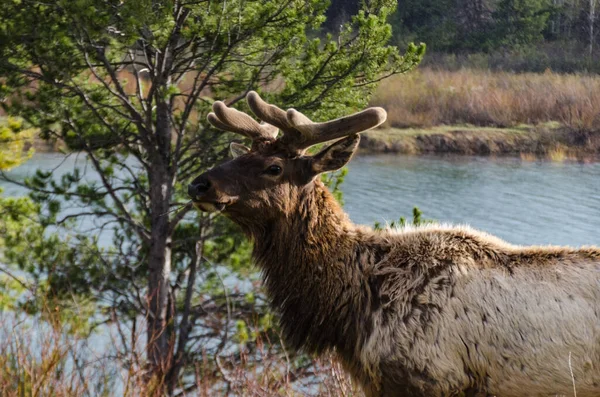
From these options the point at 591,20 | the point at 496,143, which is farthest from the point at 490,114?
the point at 591,20

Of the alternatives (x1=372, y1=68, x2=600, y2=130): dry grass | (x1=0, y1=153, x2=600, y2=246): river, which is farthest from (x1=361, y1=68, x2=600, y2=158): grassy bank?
(x1=0, y1=153, x2=600, y2=246): river

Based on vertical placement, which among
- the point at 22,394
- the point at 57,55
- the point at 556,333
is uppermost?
the point at 57,55

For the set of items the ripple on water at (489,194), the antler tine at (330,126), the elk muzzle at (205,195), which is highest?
the antler tine at (330,126)

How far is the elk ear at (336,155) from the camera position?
4371 mm

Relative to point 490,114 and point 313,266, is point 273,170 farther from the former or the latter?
point 490,114

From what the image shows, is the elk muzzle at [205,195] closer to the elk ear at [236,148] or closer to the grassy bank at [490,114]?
the elk ear at [236,148]

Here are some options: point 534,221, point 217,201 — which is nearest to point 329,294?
point 217,201

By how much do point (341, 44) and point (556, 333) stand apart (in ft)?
18.3

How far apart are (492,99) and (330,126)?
64.6ft

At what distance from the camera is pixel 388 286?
422 cm

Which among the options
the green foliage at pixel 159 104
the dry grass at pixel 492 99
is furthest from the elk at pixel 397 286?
the dry grass at pixel 492 99

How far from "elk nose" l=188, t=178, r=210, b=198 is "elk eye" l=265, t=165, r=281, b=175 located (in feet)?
1.08

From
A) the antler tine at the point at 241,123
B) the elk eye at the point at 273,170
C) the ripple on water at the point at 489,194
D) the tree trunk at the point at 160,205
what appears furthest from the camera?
the ripple on water at the point at 489,194

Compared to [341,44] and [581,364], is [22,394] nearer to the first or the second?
[581,364]
